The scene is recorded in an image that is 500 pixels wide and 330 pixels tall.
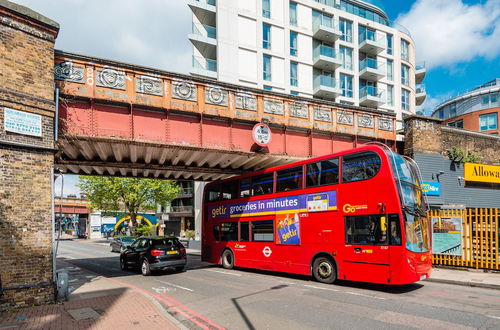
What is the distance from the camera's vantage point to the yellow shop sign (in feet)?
65.0

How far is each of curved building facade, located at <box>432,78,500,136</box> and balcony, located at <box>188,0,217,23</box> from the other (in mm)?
44905

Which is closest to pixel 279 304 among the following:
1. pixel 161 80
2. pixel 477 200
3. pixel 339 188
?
pixel 339 188

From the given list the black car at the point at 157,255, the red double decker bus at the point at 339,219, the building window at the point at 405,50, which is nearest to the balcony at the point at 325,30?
the building window at the point at 405,50

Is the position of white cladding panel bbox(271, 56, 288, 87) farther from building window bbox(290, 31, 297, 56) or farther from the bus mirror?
the bus mirror

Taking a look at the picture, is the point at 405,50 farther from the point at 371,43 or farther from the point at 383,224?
the point at 383,224

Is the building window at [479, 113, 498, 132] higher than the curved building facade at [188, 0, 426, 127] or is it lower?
lower

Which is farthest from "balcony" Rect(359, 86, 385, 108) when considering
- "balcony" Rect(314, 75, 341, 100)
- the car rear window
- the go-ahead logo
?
the go-ahead logo

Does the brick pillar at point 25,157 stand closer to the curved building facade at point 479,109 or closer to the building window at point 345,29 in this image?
the building window at point 345,29

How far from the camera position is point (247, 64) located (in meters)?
36.3

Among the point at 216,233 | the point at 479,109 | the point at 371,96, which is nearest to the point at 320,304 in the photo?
the point at 216,233

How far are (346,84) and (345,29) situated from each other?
23.5 ft

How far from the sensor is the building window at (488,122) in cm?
5841

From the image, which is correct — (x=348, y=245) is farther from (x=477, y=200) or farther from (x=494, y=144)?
(x=494, y=144)

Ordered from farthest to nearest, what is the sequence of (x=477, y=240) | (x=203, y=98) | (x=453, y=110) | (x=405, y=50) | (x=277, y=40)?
1. (x=453, y=110)
2. (x=405, y=50)
3. (x=277, y=40)
4. (x=203, y=98)
5. (x=477, y=240)
